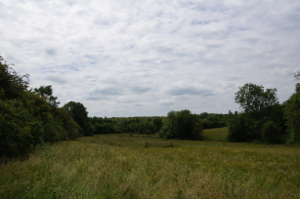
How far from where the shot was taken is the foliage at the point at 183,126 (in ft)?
218

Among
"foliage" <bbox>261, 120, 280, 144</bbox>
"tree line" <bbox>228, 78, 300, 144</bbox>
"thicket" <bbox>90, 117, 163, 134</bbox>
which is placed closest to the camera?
"foliage" <bbox>261, 120, 280, 144</bbox>

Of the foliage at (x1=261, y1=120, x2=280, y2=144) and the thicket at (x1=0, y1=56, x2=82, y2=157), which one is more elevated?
the thicket at (x1=0, y1=56, x2=82, y2=157)

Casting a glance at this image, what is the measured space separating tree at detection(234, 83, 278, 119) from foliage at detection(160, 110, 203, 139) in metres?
16.2

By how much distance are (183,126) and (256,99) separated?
2370 cm

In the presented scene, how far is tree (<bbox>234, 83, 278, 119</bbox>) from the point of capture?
55.8 metres

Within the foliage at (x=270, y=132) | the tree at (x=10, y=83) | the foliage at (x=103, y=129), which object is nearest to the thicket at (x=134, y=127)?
the foliage at (x=103, y=129)

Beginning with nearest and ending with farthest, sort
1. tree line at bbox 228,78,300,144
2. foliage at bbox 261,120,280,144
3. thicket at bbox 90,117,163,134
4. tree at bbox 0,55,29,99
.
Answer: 1. tree at bbox 0,55,29,99
2. foliage at bbox 261,120,280,144
3. tree line at bbox 228,78,300,144
4. thicket at bbox 90,117,163,134

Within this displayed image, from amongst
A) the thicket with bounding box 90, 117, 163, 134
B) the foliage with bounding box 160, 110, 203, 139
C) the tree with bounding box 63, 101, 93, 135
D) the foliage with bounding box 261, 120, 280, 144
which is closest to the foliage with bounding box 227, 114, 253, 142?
the foliage with bounding box 261, 120, 280, 144

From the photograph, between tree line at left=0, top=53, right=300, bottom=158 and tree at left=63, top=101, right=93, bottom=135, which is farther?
tree at left=63, top=101, right=93, bottom=135

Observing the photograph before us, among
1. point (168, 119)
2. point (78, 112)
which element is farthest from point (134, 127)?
point (78, 112)

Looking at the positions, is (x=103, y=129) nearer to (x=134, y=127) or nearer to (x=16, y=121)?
(x=134, y=127)

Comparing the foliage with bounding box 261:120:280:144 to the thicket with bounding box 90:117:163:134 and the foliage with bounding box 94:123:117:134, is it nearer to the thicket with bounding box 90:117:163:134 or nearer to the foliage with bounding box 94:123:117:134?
the thicket with bounding box 90:117:163:134

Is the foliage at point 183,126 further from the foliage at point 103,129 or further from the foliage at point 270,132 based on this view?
the foliage at point 103,129

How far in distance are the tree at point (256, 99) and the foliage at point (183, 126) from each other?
16189mm
